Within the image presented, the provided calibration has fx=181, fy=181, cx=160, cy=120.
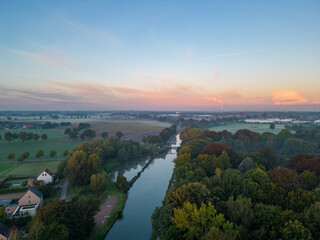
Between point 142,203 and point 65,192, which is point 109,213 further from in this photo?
point 65,192

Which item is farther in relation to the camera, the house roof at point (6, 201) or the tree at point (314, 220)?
the house roof at point (6, 201)

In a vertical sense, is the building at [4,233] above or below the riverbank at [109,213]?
above

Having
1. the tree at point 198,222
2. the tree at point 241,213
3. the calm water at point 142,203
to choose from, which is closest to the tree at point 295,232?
the tree at point 241,213

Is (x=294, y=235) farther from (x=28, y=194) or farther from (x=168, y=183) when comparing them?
(x=28, y=194)

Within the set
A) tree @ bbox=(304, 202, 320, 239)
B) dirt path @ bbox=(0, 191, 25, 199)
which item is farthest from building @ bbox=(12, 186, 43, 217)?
tree @ bbox=(304, 202, 320, 239)

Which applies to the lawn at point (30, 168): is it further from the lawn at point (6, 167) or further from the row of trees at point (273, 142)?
the row of trees at point (273, 142)

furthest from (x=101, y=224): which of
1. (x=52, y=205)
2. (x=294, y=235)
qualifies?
(x=294, y=235)

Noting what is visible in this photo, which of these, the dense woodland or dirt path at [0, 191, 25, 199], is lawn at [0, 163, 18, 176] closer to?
dirt path at [0, 191, 25, 199]
